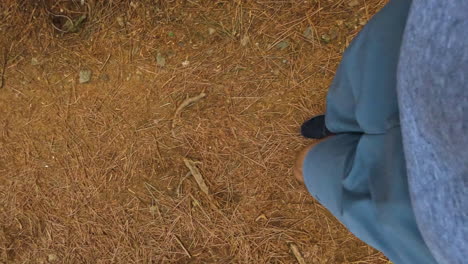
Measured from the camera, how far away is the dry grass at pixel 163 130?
4.59 feet

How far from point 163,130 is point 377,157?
895 millimetres

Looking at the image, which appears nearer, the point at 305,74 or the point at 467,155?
the point at 467,155

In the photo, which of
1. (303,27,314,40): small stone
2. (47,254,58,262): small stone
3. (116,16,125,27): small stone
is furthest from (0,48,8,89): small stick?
(303,27,314,40): small stone

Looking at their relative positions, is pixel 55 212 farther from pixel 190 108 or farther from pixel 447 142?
pixel 447 142

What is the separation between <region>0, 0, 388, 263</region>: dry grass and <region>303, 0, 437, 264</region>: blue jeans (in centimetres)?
57

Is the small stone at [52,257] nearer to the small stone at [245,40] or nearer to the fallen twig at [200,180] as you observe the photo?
the fallen twig at [200,180]

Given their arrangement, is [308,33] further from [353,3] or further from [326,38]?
[353,3]

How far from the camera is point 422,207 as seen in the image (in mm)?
511

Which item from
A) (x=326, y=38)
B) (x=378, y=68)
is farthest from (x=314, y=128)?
(x=378, y=68)

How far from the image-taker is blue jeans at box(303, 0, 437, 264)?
620 mm

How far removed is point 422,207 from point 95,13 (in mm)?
1262

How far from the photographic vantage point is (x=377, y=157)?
679 millimetres

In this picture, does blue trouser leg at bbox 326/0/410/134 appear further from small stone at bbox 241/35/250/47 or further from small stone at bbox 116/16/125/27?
small stone at bbox 116/16/125/27

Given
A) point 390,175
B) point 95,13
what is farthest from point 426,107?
point 95,13
